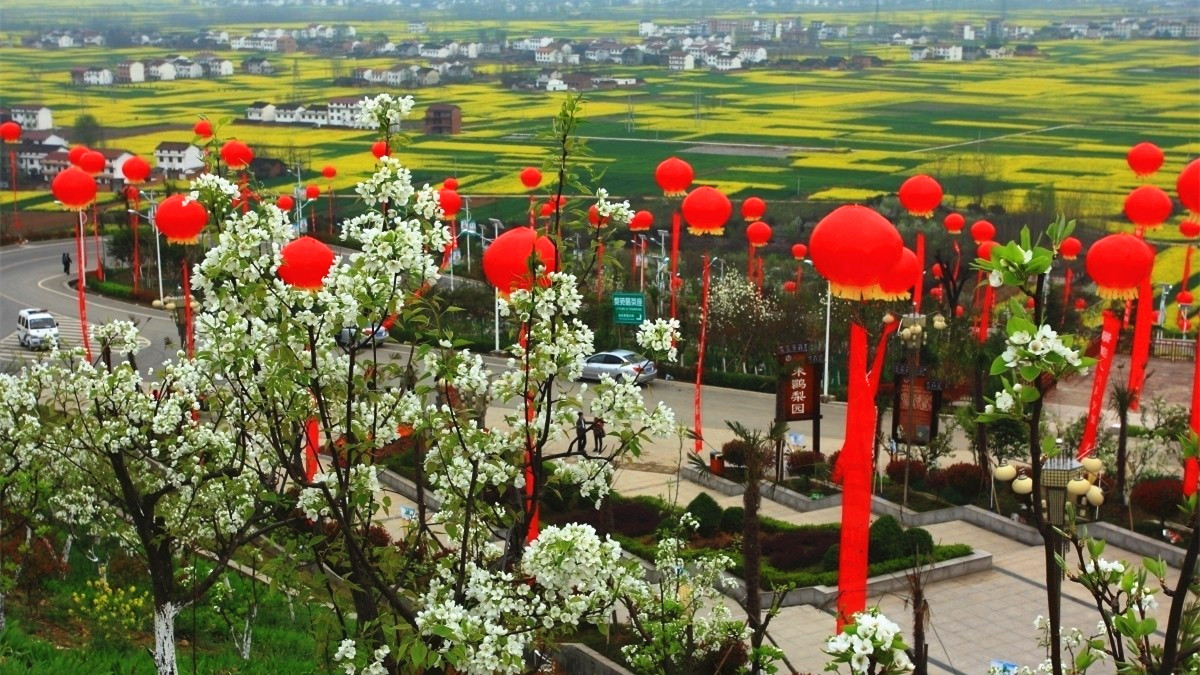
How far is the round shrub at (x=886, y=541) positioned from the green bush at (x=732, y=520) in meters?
1.35

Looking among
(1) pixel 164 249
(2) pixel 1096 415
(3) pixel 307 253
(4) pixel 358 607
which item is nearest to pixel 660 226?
(1) pixel 164 249

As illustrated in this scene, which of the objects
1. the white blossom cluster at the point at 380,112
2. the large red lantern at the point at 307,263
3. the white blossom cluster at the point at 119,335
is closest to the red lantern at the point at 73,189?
the large red lantern at the point at 307,263

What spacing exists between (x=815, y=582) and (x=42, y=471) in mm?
6672

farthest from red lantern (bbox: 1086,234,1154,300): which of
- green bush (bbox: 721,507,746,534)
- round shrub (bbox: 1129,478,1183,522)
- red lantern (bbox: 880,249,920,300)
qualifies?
green bush (bbox: 721,507,746,534)

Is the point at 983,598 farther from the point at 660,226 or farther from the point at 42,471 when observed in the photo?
the point at 660,226

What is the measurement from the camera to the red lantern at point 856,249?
10188mm

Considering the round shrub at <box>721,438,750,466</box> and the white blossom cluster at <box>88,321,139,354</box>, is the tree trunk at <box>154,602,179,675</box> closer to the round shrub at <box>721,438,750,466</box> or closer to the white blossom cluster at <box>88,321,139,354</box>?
the white blossom cluster at <box>88,321,139,354</box>

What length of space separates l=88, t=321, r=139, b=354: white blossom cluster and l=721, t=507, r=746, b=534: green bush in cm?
684

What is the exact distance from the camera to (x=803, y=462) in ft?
59.4

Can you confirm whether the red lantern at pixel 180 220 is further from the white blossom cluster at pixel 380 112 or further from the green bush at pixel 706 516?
the white blossom cluster at pixel 380 112

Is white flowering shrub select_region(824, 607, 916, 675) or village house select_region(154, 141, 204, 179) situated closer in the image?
white flowering shrub select_region(824, 607, 916, 675)

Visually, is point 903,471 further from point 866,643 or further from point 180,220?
point 866,643

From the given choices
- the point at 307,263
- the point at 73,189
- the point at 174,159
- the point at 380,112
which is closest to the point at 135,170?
the point at 73,189

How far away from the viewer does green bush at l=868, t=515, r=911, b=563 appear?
1473 centimetres
